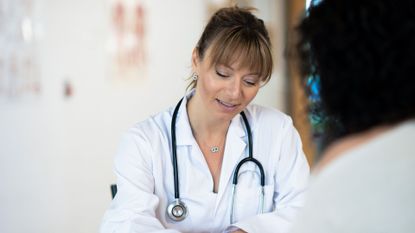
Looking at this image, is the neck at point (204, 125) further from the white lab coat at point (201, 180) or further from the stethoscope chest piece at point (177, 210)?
the stethoscope chest piece at point (177, 210)

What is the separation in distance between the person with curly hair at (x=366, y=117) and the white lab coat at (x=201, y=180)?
25.4 inches

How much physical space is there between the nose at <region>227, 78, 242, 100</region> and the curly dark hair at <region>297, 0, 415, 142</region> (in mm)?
608

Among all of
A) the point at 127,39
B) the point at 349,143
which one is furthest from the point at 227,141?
the point at 127,39

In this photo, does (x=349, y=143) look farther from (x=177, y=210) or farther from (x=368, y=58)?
(x=177, y=210)

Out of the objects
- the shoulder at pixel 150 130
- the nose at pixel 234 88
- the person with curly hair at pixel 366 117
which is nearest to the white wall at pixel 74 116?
the shoulder at pixel 150 130

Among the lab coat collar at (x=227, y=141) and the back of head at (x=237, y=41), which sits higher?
the back of head at (x=237, y=41)

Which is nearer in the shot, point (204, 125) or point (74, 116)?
point (204, 125)

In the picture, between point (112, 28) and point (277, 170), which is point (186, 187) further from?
point (112, 28)

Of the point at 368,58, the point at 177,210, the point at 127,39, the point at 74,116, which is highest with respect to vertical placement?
the point at 127,39

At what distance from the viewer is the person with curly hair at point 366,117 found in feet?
1.80

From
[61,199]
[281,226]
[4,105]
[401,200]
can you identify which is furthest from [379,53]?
[61,199]

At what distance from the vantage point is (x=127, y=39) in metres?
2.74

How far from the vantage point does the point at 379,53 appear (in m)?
0.59

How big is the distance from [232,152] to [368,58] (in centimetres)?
78
